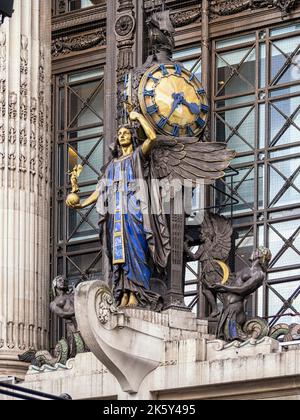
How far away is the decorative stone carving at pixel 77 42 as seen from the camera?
44.3 meters

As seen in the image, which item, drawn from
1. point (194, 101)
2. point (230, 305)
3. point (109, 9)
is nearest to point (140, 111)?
point (194, 101)

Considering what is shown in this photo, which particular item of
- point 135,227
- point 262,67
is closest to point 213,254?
point 135,227

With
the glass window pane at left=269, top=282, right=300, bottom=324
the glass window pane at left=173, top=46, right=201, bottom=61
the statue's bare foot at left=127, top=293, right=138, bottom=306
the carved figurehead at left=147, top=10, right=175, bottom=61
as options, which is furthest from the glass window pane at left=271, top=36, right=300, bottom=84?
the statue's bare foot at left=127, top=293, right=138, bottom=306

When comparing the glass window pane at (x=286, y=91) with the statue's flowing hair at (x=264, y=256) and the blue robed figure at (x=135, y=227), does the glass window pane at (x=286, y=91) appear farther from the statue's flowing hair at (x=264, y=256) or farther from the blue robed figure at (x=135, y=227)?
the statue's flowing hair at (x=264, y=256)

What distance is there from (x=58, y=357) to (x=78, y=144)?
6.62m

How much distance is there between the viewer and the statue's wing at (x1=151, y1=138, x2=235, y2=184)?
37.5 meters

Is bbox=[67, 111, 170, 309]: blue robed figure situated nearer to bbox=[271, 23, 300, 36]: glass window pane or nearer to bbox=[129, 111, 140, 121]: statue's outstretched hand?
bbox=[129, 111, 140, 121]: statue's outstretched hand

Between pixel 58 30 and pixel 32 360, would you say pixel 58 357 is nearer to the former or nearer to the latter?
pixel 32 360

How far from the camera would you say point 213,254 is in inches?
1501

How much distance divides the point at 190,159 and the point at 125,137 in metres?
1.14

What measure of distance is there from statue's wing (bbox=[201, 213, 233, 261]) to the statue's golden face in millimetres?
2033

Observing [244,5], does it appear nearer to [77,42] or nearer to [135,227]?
[77,42]

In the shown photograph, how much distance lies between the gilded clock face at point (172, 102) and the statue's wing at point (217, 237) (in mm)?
1567

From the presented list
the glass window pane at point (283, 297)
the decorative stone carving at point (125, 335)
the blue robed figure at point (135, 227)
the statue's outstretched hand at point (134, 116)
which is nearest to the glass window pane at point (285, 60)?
the glass window pane at point (283, 297)
